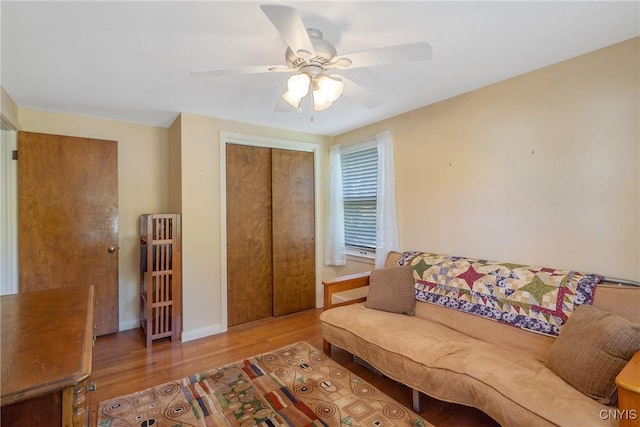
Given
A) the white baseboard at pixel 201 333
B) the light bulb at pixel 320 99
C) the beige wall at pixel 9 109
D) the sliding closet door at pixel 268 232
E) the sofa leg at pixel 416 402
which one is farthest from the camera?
the sliding closet door at pixel 268 232

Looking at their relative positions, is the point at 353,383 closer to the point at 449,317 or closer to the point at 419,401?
the point at 419,401

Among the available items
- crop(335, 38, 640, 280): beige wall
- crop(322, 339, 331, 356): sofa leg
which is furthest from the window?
A: crop(322, 339, 331, 356): sofa leg

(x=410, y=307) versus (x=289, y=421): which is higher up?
(x=410, y=307)

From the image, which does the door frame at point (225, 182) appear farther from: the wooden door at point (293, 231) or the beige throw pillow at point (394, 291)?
the beige throw pillow at point (394, 291)

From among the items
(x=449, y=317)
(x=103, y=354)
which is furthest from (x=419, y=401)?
(x=103, y=354)

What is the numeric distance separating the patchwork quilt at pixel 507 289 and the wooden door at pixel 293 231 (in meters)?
1.60

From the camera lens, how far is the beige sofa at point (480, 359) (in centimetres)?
124

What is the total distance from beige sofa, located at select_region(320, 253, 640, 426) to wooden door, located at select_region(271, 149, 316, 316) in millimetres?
1163

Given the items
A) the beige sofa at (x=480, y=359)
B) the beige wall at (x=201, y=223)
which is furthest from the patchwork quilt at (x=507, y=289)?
the beige wall at (x=201, y=223)

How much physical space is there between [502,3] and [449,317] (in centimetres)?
201

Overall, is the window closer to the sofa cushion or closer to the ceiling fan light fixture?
the sofa cushion

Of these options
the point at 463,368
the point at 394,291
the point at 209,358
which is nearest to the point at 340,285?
the point at 394,291

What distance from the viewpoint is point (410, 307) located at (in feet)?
8.04

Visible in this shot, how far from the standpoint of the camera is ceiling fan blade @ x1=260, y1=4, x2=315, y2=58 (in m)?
1.04
